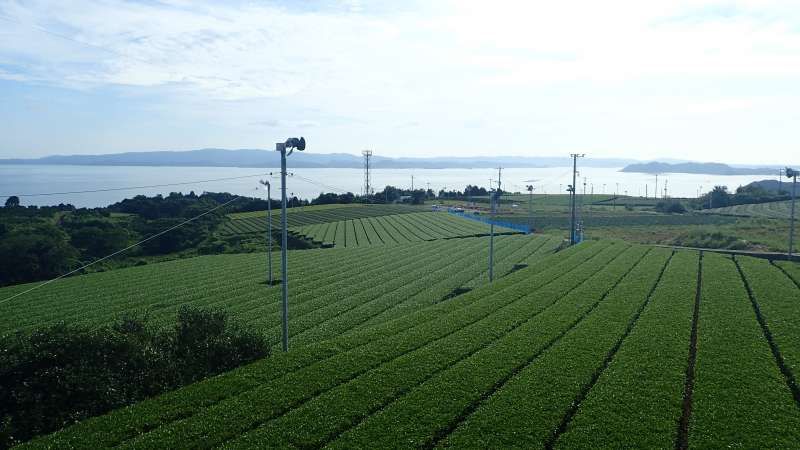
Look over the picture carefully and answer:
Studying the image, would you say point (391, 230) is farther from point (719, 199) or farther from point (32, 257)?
point (719, 199)

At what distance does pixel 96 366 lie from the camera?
15883 millimetres

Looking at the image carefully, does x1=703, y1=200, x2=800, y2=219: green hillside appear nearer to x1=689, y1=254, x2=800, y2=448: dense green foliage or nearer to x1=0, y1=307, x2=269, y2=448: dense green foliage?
x1=689, y1=254, x2=800, y2=448: dense green foliage

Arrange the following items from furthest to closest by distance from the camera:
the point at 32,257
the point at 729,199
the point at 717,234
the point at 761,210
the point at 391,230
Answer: the point at 729,199, the point at 761,210, the point at 391,230, the point at 717,234, the point at 32,257

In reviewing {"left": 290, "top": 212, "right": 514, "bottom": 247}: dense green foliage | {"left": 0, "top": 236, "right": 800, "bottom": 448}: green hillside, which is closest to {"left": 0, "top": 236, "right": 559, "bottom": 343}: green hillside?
{"left": 0, "top": 236, "right": 800, "bottom": 448}: green hillside

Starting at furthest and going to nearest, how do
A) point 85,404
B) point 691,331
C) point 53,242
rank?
point 53,242
point 691,331
point 85,404

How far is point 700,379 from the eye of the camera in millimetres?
16703

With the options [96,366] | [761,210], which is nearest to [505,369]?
[96,366]

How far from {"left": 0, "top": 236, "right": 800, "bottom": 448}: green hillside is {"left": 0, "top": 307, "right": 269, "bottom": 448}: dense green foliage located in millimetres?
1108

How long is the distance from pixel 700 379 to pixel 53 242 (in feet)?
207

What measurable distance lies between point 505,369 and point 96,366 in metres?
12.2

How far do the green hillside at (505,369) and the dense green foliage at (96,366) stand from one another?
1.11 metres

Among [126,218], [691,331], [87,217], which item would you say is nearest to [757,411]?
[691,331]

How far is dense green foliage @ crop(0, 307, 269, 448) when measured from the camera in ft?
48.4

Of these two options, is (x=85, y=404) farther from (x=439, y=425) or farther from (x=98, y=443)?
(x=439, y=425)
